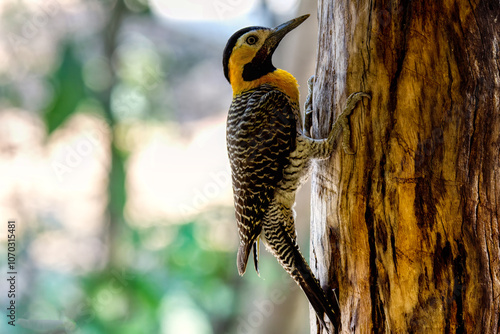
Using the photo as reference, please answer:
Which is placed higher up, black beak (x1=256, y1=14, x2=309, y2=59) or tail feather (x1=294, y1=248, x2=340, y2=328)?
black beak (x1=256, y1=14, x2=309, y2=59)

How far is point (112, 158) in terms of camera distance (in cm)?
408

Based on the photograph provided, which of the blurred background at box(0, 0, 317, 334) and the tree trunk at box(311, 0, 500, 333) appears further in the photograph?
the blurred background at box(0, 0, 317, 334)

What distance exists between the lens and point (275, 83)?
229 centimetres

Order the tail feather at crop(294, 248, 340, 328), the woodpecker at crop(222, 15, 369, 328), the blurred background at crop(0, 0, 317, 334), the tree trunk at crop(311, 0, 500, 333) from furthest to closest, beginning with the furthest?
the blurred background at crop(0, 0, 317, 334)
the woodpecker at crop(222, 15, 369, 328)
the tail feather at crop(294, 248, 340, 328)
the tree trunk at crop(311, 0, 500, 333)

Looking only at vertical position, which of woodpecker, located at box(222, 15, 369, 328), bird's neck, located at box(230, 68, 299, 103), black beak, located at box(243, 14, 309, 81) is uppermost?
black beak, located at box(243, 14, 309, 81)

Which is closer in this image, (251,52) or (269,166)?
(269,166)

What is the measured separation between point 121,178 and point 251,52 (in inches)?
93.3

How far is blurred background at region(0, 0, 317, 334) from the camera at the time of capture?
3.89 metres

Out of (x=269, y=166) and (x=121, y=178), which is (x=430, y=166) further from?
(x=121, y=178)

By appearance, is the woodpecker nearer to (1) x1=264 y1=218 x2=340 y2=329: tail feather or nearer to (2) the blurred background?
(1) x1=264 y1=218 x2=340 y2=329: tail feather

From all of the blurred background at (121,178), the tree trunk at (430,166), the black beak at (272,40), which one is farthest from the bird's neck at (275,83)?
the blurred background at (121,178)

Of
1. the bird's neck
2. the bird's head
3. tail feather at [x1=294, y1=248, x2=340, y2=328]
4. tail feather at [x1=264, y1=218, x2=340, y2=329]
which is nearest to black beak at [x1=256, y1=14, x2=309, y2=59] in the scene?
the bird's head

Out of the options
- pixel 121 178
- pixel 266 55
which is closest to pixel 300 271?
pixel 266 55

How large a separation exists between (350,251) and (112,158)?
311 centimetres
